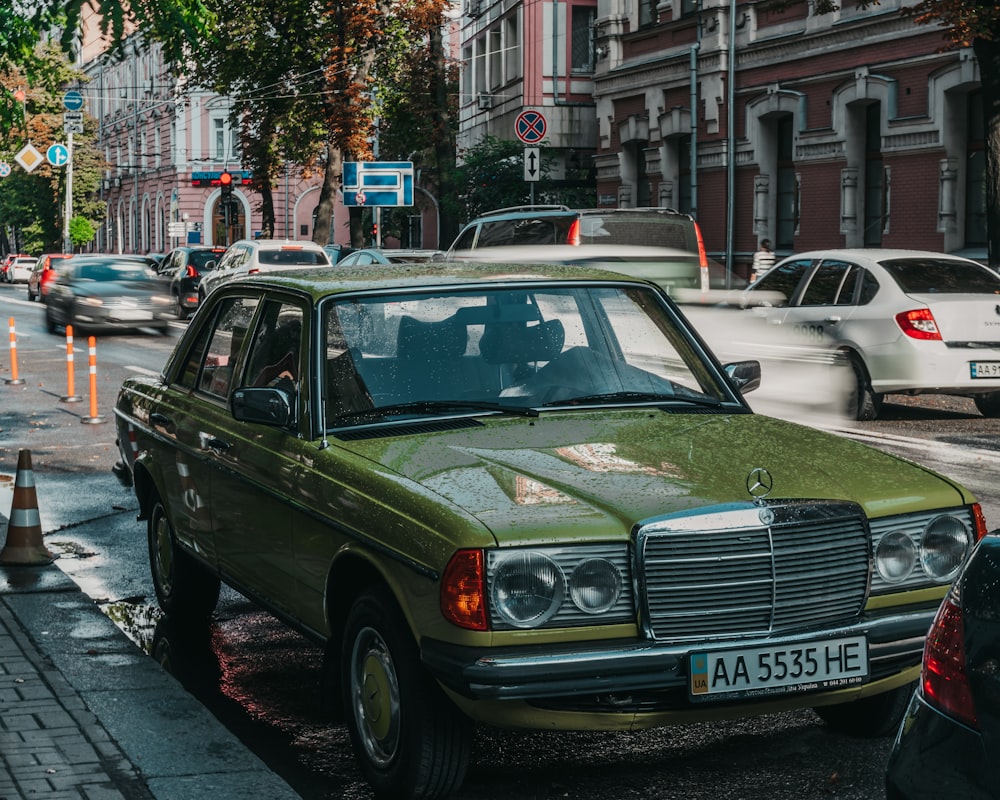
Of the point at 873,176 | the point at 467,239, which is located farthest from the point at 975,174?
the point at 467,239

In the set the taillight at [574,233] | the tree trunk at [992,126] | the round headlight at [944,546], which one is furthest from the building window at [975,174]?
the round headlight at [944,546]

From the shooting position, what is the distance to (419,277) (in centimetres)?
585

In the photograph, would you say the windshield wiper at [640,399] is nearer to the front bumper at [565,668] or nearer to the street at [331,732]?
the street at [331,732]

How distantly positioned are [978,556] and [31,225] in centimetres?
9405

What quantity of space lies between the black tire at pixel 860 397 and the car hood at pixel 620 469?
9479mm

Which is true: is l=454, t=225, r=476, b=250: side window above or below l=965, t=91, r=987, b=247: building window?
below

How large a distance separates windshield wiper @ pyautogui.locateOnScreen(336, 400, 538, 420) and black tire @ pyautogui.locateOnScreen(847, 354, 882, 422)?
9795 millimetres

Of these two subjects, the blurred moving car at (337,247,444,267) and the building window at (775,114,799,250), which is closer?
the blurred moving car at (337,247,444,267)

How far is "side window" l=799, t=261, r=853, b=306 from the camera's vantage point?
14945 mm

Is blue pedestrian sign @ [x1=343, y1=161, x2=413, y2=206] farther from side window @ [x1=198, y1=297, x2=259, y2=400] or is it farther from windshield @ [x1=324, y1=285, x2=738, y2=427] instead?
windshield @ [x1=324, y1=285, x2=738, y2=427]

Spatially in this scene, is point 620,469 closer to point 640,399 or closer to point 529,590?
point 529,590

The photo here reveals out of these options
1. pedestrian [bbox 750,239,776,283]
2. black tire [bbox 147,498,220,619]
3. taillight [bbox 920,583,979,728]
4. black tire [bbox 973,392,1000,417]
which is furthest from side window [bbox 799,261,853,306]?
taillight [bbox 920,583,979,728]

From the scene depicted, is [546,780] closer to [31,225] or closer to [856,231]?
[856,231]

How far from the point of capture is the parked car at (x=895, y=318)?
14.1 meters
